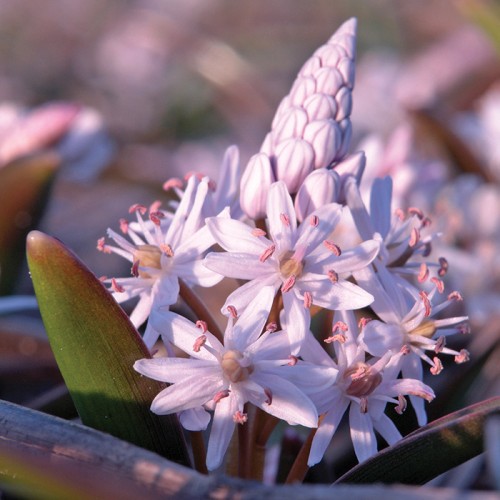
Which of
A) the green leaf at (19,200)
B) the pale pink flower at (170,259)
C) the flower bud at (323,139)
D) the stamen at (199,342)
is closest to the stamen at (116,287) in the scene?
the pale pink flower at (170,259)

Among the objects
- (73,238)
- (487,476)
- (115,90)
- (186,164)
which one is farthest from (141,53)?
(487,476)

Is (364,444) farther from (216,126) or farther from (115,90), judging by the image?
(115,90)

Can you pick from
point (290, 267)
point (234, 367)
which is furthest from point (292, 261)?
point (234, 367)

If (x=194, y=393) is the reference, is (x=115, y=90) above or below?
above

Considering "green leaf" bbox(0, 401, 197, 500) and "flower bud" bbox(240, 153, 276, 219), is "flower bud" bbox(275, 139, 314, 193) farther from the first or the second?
"green leaf" bbox(0, 401, 197, 500)

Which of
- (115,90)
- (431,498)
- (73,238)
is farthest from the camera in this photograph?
(115,90)

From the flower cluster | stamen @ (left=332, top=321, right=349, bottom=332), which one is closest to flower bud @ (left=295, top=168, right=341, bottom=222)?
the flower cluster

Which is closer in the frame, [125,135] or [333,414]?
[333,414]
